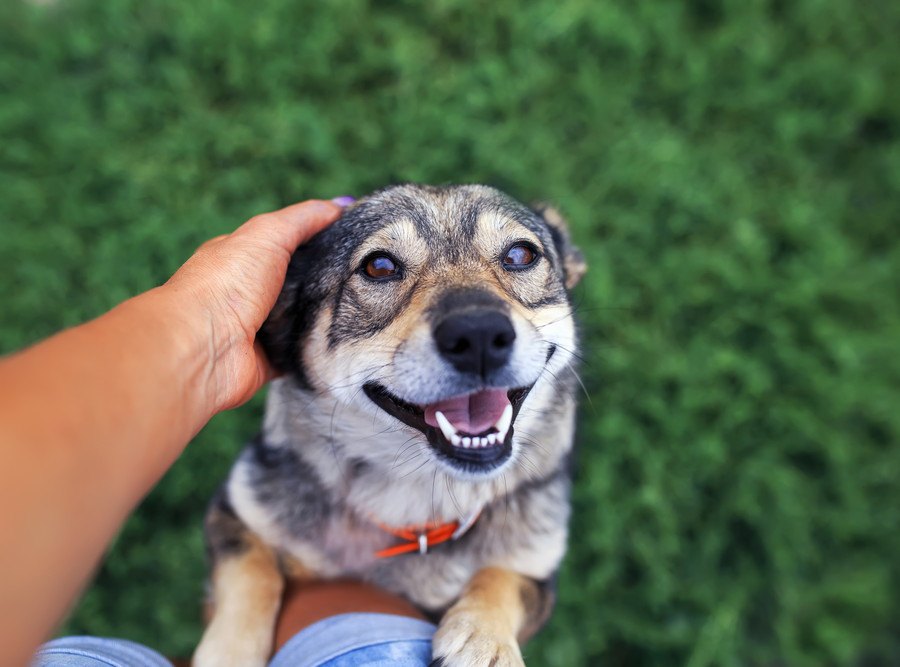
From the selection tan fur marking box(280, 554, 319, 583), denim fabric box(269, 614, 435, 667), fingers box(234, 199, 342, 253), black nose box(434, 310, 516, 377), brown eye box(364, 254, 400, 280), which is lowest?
tan fur marking box(280, 554, 319, 583)

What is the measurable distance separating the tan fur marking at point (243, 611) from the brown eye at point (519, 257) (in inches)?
65.5

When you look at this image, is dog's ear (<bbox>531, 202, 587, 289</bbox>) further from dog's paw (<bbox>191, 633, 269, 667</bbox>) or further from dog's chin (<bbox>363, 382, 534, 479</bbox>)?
dog's paw (<bbox>191, 633, 269, 667</bbox>)

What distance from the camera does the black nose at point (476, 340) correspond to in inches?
83.7

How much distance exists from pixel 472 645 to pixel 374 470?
802mm

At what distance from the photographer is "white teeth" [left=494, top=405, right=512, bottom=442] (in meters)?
2.36

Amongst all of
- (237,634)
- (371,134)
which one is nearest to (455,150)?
(371,134)

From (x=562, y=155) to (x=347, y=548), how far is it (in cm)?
322

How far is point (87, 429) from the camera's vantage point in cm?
147

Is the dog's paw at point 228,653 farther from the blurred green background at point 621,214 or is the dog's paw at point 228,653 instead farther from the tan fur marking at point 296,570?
the blurred green background at point 621,214

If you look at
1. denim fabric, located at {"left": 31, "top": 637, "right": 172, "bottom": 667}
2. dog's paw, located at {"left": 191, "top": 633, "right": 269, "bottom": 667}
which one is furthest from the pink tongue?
denim fabric, located at {"left": 31, "top": 637, "right": 172, "bottom": 667}

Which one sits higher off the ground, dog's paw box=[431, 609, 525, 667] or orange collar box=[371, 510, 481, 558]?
orange collar box=[371, 510, 481, 558]

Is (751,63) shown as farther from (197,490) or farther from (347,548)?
(197,490)

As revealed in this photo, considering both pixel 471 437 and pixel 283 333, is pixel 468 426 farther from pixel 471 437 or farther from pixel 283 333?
pixel 283 333

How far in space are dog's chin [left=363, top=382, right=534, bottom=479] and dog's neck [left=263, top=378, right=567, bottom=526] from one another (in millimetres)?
249
